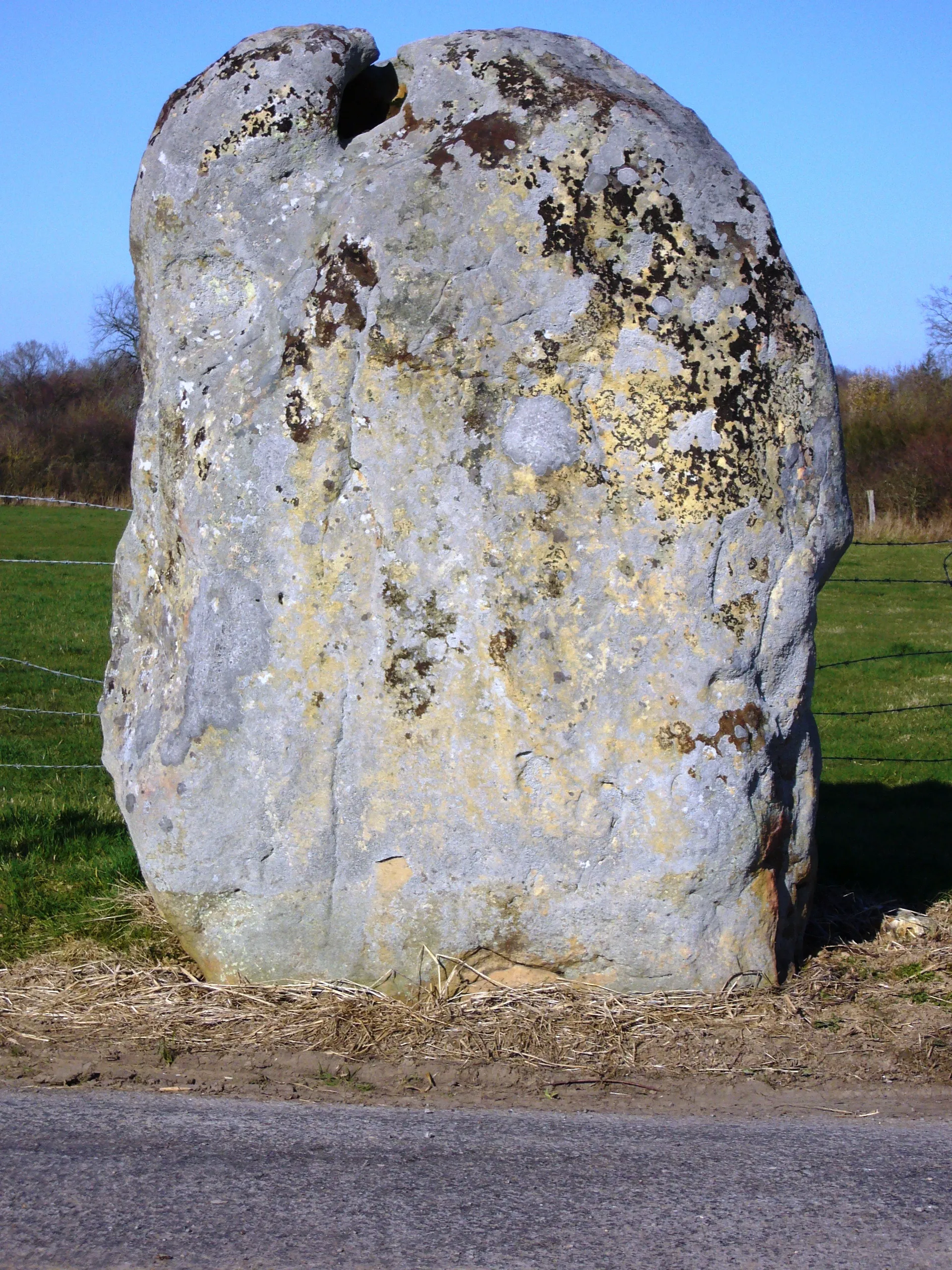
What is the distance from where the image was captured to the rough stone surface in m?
4.08

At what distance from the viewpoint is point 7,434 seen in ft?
123

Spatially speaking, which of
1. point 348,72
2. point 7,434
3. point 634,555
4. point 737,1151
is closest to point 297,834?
point 634,555

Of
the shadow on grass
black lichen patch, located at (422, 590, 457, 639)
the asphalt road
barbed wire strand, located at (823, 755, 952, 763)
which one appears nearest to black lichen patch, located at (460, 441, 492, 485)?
black lichen patch, located at (422, 590, 457, 639)

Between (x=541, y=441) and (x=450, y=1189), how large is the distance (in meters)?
2.31

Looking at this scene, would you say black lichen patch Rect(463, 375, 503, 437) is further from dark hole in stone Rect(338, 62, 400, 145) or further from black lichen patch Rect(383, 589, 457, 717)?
dark hole in stone Rect(338, 62, 400, 145)

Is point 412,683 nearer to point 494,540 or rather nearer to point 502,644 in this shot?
point 502,644

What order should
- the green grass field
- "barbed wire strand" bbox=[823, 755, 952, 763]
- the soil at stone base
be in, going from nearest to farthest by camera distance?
the soil at stone base
the green grass field
"barbed wire strand" bbox=[823, 755, 952, 763]

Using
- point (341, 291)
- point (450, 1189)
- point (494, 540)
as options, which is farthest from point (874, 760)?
point (450, 1189)

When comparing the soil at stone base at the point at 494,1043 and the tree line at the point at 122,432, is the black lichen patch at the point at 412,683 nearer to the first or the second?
the soil at stone base at the point at 494,1043

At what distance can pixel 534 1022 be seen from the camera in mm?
4008

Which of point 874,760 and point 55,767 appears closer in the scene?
point 55,767

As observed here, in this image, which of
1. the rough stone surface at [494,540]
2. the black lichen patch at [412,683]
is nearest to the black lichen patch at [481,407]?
the rough stone surface at [494,540]

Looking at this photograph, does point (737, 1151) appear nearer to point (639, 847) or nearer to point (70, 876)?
point (639, 847)

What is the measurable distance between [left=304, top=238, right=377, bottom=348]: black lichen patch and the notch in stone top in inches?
25.8
